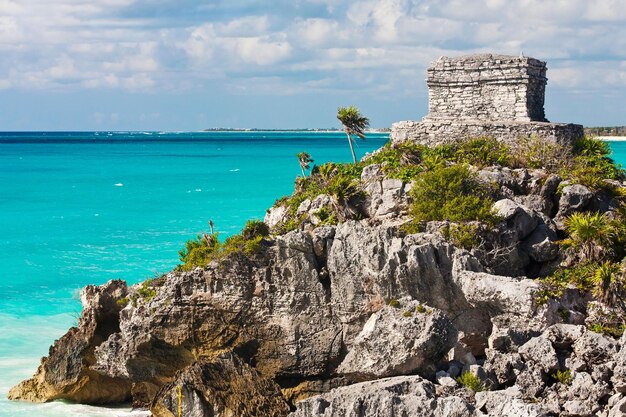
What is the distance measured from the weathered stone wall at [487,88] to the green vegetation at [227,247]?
7.90 m

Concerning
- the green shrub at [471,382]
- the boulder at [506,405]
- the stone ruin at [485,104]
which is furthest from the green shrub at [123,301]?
the boulder at [506,405]

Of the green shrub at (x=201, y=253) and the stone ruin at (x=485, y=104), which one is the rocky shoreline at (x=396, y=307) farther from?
the stone ruin at (x=485, y=104)

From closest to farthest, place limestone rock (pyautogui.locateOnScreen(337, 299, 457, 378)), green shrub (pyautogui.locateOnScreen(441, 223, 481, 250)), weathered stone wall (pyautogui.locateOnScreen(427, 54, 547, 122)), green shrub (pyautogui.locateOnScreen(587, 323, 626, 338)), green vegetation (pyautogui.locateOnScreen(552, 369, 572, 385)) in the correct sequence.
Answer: green vegetation (pyautogui.locateOnScreen(552, 369, 572, 385))
limestone rock (pyautogui.locateOnScreen(337, 299, 457, 378))
green shrub (pyautogui.locateOnScreen(587, 323, 626, 338))
green shrub (pyautogui.locateOnScreen(441, 223, 481, 250))
weathered stone wall (pyautogui.locateOnScreen(427, 54, 547, 122))

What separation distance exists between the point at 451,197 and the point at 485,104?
6.42m

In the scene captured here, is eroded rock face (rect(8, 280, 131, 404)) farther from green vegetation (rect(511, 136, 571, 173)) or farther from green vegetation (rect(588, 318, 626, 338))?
green vegetation (rect(588, 318, 626, 338))

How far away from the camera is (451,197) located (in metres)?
21.4

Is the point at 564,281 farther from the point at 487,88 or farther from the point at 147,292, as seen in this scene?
the point at 147,292

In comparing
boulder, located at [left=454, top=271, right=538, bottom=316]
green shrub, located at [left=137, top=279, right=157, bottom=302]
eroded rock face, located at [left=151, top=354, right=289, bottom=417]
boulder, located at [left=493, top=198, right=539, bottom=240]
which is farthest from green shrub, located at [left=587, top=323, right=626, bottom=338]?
green shrub, located at [left=137, top=279, right=157, bottom=302]

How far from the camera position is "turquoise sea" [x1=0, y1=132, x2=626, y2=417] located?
3053 cm

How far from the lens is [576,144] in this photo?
26.4 meters

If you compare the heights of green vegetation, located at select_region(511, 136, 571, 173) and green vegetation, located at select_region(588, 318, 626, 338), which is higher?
green vegetation, located at select_region(511, 136, 571, 173)

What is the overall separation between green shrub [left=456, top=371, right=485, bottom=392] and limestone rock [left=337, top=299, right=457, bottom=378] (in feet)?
2.09

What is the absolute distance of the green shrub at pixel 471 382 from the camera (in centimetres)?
1730

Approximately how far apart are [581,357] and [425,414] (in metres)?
3.42
